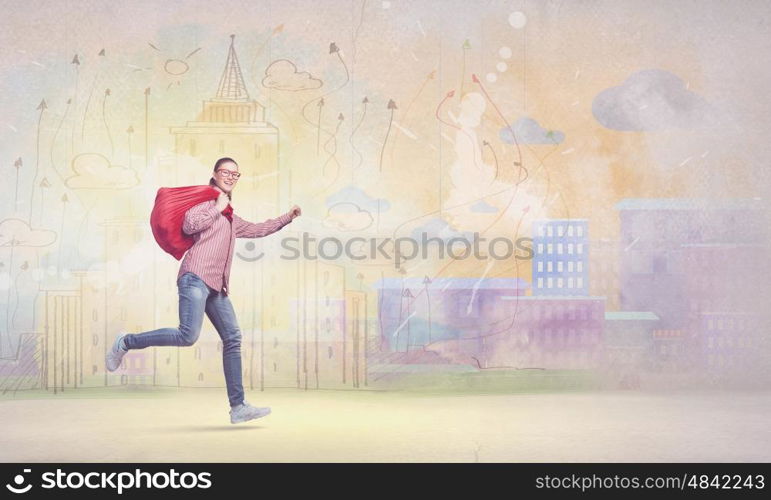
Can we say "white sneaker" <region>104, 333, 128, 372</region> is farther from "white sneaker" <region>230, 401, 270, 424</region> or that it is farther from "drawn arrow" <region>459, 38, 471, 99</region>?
"drawn arrow" <region>459, 38, 471, 99</region>

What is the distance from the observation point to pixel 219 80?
6.05 m

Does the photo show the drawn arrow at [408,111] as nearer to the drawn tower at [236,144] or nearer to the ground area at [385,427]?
the drawn tower at [236,144]

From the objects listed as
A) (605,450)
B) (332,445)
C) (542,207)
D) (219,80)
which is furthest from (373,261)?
(605,450)

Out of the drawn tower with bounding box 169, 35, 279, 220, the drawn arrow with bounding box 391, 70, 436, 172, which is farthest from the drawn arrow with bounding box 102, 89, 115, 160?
the drawn arrow with bounding box 391, 70, 436, 172

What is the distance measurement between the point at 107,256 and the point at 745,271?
14.1 ft

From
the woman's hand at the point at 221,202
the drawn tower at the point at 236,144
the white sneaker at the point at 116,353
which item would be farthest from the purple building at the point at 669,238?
the white sneaker at the point at 116,353

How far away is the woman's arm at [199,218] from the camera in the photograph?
16.1 ft

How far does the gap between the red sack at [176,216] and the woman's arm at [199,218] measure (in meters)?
0.09

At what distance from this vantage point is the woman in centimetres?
475

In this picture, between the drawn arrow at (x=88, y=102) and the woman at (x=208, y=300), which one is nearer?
the woman at (x=208, y=300)

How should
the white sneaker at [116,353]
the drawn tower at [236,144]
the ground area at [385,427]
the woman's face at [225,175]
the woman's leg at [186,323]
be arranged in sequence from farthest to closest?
the drawn tower at [236,144] < the woman's face at [225,175] < the white sneaker at [116,353] < the woman's leg at [186,323] < the ground area at [385,427]

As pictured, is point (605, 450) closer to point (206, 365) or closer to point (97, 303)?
point (206, 365)

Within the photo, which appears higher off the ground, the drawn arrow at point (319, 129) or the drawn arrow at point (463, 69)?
the drawn arrow at point (463, 69)

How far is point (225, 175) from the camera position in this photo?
518cm
